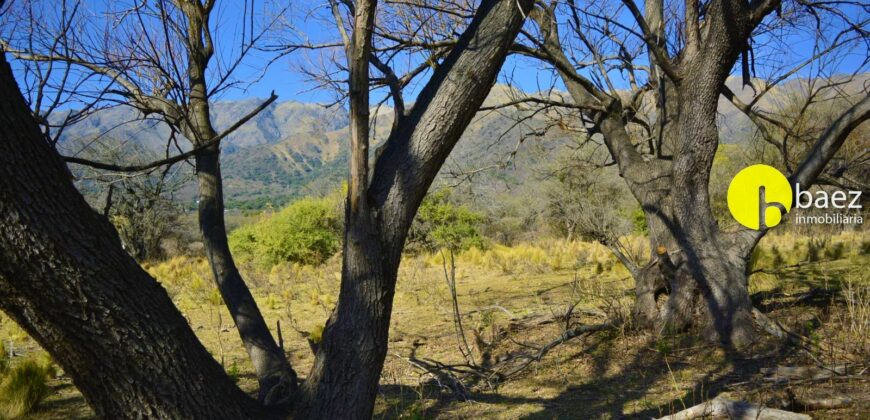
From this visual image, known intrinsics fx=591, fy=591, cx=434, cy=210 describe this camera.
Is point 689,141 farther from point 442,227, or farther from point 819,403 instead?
point 442,227

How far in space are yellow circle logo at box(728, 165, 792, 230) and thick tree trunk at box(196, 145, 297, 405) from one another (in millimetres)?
4351

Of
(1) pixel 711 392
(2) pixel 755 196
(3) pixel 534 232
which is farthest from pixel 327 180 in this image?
(1) pixel 711 392

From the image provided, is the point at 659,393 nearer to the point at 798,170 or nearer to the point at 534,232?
the point at 798,170

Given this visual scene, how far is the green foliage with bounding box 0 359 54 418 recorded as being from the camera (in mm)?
4172

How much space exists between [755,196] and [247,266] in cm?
1211

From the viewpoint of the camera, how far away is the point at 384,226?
8.55ft

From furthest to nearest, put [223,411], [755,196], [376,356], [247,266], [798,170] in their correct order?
[247,266] → [755,196] → [798,170] → [376,356] → [223,411]

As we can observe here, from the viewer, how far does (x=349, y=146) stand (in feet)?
8.57

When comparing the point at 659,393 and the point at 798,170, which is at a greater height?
the point at 798,170

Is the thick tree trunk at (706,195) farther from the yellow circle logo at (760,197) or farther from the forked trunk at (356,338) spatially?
the forked trunk at (356,338)

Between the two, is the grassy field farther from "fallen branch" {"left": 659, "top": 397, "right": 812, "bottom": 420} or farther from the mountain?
the mountain

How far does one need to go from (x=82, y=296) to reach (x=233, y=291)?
1.95 m

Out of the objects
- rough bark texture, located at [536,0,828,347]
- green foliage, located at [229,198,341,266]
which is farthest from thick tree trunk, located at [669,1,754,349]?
green foliage, located at [229,198,341,266]

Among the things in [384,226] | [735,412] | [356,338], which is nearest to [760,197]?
[735,412]
